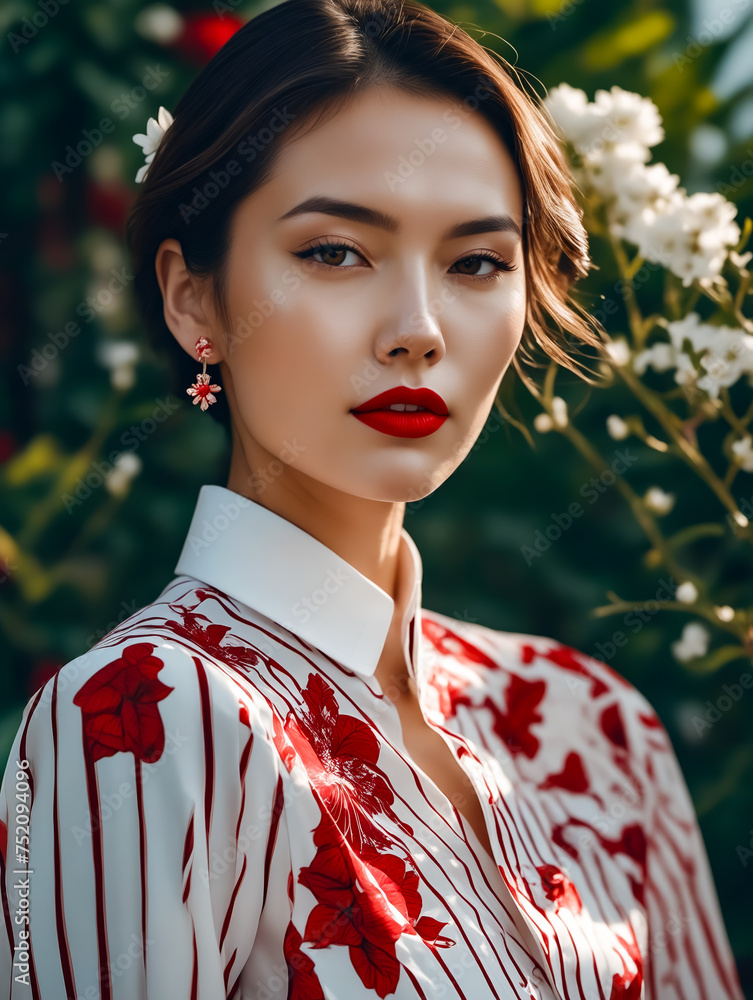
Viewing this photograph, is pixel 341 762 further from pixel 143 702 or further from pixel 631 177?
pixel 631 177

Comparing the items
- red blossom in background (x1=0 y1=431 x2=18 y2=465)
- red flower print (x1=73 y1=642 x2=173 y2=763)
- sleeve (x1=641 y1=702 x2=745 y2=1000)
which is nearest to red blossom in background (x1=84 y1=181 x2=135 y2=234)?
red blossom in background (x1=0 y1=431 x2=18 y2=465)

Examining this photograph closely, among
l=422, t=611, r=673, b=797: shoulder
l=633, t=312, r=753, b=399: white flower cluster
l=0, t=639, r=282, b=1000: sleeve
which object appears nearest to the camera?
l=0, t=639, r=282, b=1000: sleeve

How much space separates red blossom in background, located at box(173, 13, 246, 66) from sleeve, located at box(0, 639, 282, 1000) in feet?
2.80

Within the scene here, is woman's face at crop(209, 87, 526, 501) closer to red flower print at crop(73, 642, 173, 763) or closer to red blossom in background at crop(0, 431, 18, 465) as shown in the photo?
red flower print at crop(73, 642, 173, 763)

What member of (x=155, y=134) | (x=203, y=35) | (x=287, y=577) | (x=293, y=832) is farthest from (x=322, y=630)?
(x=203, y=35)

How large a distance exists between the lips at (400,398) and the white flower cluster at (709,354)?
374 mm

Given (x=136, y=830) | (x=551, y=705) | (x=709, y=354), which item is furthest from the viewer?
(x=551, y=705)

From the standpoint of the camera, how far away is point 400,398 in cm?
90

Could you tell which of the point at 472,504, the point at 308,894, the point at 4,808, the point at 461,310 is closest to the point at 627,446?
the point at 472,504

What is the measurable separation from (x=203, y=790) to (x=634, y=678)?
85 centimetres

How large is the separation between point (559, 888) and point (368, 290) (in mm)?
629

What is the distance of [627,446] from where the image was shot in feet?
4.79

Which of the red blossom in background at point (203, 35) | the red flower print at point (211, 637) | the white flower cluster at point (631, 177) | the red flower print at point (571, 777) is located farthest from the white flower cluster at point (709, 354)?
the red blossom in background at point (203, 35)

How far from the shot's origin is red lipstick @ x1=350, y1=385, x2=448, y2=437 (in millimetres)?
894
